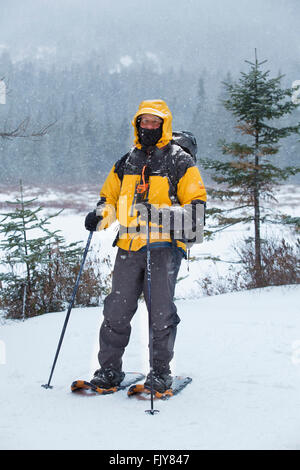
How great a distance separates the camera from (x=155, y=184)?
358 centimetres

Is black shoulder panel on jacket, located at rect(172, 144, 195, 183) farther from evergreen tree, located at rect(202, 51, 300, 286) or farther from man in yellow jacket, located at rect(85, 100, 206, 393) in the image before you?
evergreen tree, located at rect(202, 51, 300, 286)

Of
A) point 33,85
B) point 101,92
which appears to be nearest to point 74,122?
point 101,92

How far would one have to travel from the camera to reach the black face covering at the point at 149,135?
366cm

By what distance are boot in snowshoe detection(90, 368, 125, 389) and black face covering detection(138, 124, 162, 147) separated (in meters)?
1.89

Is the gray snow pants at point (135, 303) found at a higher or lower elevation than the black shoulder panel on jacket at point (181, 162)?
lower

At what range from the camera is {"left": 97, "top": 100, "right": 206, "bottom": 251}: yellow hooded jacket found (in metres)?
3.56

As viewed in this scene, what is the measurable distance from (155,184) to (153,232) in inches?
15.1

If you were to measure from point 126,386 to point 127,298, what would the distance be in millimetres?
742

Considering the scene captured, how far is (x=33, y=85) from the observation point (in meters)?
137

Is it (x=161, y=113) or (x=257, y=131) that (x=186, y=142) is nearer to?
(x=161, y=113)

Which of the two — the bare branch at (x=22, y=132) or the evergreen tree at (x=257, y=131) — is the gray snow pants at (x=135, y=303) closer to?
the bare branch at (x=22, y=132)

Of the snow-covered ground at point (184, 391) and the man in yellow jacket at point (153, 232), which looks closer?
the snow-covered ground at point (184, 391)

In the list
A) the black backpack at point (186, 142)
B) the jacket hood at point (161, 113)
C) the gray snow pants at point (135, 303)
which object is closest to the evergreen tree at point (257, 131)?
the black backpack at point (186, 142)
